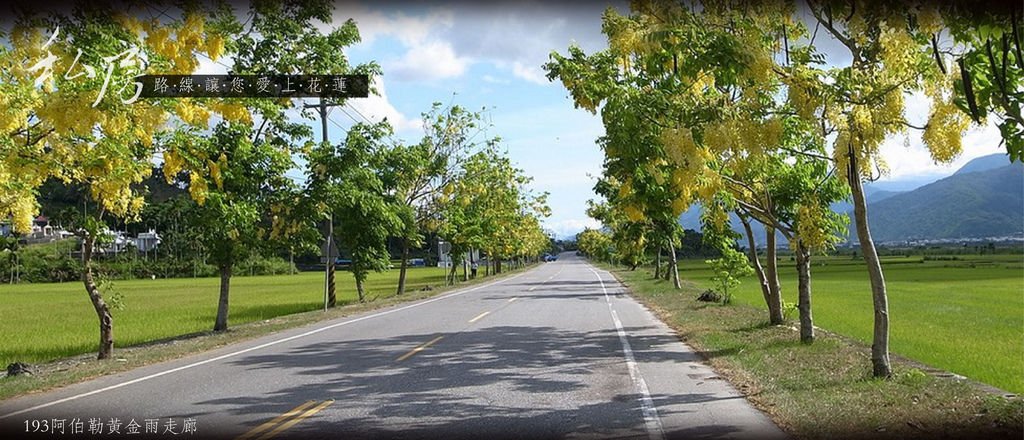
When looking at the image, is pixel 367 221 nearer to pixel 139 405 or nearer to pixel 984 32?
pixel 139 405

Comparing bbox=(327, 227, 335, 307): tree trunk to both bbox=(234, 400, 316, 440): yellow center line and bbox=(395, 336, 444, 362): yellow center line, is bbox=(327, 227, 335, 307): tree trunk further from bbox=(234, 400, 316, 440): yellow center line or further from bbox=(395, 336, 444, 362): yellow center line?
bbox=(234, 400, 316, 440): yellow center line

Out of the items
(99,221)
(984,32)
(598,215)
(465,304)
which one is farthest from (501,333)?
(598,215)

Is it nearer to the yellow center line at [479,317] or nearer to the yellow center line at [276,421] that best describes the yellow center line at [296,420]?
the yellow center line at [276,421]

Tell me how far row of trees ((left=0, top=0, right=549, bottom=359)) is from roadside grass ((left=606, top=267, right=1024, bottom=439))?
7137 mm

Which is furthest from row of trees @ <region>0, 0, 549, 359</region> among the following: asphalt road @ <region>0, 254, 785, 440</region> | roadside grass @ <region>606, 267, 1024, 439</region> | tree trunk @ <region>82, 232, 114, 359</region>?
roadside grass @ <region>606, 267, 1024, 439</region>

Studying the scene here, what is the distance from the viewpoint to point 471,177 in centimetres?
3875

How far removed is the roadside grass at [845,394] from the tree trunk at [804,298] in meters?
0.20

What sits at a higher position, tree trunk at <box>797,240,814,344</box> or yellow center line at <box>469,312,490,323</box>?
tree trunk at <box>797,240,814,344</box>

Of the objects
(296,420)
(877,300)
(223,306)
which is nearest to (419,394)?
(296,420)

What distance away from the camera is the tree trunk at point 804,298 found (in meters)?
12.7

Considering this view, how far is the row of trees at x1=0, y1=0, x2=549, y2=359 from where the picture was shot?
395 inches

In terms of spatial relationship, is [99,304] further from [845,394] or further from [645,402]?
[845,394]

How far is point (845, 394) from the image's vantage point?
8188 millimetres

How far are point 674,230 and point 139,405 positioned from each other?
86.7 ft
